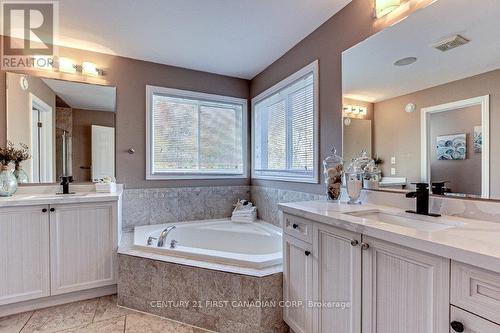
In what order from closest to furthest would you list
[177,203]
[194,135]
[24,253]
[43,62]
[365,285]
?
[365,285]
[24,253]
[43,62]
[177,203]
[194,135]

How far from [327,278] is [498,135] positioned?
1069 mm

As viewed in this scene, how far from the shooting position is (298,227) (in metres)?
1.62

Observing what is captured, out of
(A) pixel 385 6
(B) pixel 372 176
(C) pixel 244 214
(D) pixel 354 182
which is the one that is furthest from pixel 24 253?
(A) pixel 385 6

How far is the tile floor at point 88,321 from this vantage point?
1.85 meters

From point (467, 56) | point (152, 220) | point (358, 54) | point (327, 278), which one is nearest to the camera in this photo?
point (467, 56)

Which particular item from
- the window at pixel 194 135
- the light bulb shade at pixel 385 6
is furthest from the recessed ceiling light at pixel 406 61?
the window at pixel 194 135

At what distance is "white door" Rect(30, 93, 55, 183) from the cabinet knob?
3210 mm

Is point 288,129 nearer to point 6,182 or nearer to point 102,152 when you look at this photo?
point 102,152

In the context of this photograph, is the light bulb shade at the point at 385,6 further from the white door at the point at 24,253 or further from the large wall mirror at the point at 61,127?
the white door at the point at 24,253

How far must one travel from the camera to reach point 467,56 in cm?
126

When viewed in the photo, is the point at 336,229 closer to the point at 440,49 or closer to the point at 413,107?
the point at 413,107

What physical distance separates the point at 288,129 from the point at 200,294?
1.80 metres

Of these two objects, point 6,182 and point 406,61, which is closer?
point 406,61

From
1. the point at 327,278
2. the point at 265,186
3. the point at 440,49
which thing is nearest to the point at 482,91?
the point at 440,49
